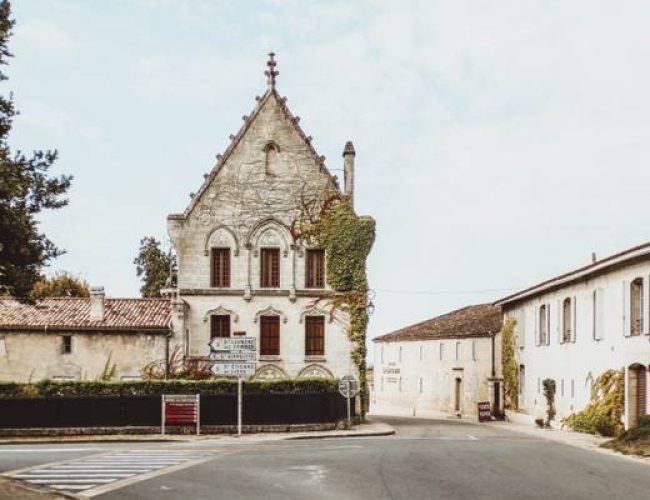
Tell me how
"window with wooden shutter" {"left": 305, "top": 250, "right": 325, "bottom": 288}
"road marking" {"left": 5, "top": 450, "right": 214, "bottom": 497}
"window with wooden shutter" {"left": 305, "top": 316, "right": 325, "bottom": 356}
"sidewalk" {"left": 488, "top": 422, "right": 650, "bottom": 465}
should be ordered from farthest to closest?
"window with wooden shutter" {"left": 305, "top": 250, "right": 325, "bottom": 288} → "window with wooden shutter" {"left": 305, "top": 316, "right": 325, "bottom": 356} → "sidewalk" {"left": 488, "top": 422, "right": 650, "bottom": 465} → "road marking" {"left": 5, "top": 450, "right": 214, "bottom": 497}

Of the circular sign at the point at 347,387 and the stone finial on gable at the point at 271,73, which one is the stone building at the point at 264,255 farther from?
the circular sign at the point at 347,387

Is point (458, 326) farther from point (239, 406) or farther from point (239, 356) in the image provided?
point (239, 356)

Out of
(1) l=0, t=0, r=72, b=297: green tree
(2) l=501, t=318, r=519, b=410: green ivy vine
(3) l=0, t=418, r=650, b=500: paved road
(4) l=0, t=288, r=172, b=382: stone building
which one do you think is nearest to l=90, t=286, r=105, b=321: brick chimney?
(4) l=0, t=288, r=172, b=382: stone building

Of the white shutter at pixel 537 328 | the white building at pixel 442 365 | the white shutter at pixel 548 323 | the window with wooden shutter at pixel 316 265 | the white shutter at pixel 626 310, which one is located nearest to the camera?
the white shutter at pixel 626 310

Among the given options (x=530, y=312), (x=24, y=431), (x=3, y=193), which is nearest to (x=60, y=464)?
(x=3, y=193)

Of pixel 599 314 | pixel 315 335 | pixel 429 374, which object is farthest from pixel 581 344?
pixel 429 374

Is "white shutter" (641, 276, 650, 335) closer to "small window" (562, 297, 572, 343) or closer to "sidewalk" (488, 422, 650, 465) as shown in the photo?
"sidewalk" (488, 422, 650, 465)

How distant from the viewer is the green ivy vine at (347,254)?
4447 cm

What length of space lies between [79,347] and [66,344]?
67cm

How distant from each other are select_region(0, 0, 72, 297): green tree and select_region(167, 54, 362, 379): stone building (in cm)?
2590

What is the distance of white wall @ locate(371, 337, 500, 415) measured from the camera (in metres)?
63.7

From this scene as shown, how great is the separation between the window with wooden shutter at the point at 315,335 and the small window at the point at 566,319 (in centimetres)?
1070

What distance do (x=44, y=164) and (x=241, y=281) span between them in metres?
26.8

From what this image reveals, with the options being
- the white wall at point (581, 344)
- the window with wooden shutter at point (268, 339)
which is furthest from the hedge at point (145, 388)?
the white wall at point (581, 344)
